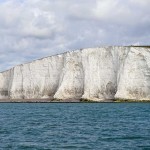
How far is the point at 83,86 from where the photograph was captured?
265 feet

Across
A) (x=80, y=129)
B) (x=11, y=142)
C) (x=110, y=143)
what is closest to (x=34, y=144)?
(x=11, y=142)

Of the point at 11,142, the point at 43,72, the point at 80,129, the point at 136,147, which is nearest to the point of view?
the point at 136,147

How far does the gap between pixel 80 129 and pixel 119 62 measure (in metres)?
49.1

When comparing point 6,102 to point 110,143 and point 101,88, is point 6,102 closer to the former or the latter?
point 101,88

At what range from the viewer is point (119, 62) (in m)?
78.8

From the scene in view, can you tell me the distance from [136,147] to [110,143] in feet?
5.92

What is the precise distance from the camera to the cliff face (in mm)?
76188

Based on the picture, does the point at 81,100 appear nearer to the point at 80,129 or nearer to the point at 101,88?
the point at 101,88

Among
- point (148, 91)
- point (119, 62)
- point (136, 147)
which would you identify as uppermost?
point (119, 62)

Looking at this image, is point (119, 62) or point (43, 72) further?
point (43, 72)

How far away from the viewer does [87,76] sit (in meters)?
80.0

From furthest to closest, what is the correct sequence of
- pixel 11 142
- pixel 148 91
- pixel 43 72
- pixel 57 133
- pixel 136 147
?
pixel 43 72 → pixel 148 91 → pixel 57 133 → pixel 11 142 → pixel 136 147

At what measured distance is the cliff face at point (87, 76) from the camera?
76.2 meters

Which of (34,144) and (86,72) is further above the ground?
(86,72)
